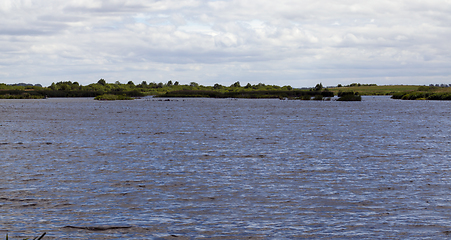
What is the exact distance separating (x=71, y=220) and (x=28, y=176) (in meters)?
8.75

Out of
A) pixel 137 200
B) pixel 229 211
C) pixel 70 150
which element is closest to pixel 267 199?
pixel 229 211

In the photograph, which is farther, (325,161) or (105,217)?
(325,161)

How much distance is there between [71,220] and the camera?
49.9 ft

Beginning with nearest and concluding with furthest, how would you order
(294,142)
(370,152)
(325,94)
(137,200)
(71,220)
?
(71,220) → (137,200) → (370,152) → (294,142) → (325,94)

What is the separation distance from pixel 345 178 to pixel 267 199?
6103 millimetres

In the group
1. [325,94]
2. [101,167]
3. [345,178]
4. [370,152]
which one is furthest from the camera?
[325,94]

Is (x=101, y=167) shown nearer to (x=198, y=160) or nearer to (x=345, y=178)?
(x=198, y=160)

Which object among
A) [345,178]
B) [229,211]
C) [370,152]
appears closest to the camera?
[229,211]

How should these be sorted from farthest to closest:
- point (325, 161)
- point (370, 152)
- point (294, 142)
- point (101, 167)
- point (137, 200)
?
1. point (294, 142)
2. point (370, 152)
3. point (325, 161)
4. point (101, 167)
5. point (137, 200)

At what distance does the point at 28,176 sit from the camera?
22.7 meters

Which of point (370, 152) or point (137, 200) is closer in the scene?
point (137, 200)

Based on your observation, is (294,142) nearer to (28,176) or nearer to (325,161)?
(325,161)

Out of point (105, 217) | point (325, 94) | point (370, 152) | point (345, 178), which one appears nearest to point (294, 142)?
point (370, 152)

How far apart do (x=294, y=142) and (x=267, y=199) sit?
2140 cm
